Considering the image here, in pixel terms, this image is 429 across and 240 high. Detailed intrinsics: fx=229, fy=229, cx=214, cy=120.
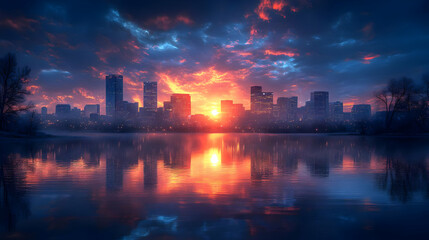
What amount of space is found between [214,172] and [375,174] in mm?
10213

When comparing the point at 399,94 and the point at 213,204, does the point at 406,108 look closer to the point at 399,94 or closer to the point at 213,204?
the point at 399,94

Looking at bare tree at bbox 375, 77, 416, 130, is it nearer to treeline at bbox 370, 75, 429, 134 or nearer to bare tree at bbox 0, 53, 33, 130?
treeline at bbox 370, 75, 429, 134

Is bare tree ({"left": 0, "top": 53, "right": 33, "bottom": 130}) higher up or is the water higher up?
bare tree ({"left": 0, "top": 53, "right": 33, "bottom": 130})

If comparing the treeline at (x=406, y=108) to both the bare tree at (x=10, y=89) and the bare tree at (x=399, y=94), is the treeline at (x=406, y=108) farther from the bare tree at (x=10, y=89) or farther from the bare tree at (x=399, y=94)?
the bare tree at (x=10, y=89)

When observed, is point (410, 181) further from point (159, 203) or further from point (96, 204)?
point (96, 204)

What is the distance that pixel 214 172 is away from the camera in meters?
15.3

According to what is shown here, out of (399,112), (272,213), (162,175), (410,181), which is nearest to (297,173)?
(410,181)

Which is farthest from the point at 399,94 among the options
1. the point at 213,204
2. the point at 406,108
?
the point at 213,204

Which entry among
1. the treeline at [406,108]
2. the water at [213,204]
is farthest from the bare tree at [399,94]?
the water at [213,204]

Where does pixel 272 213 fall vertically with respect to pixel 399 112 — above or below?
below

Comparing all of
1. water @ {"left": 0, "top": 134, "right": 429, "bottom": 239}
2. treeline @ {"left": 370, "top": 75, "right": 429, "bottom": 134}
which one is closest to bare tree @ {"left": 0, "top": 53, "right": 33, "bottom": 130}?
water @ {"left": 0, "top": 134, "right": 429, "bottom": 239}

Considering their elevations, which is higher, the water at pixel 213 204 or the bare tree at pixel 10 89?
the bare tree at pixel 10 89

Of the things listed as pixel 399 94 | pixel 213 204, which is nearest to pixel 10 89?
pixel 213 204

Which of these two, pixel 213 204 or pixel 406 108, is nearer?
pixel 213 204
